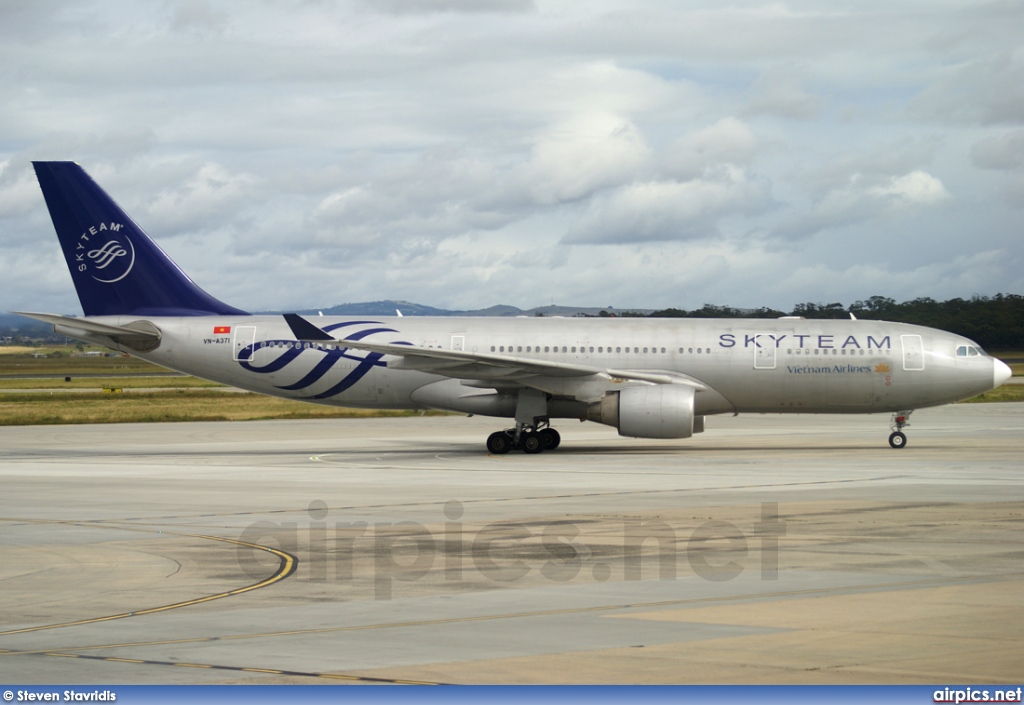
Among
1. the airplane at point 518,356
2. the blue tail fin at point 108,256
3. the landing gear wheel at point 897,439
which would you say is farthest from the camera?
the blue tail fin at point 108,256

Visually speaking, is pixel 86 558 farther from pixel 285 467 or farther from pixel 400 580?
pixel 285 467

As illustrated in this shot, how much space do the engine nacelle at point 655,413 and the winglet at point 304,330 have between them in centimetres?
759

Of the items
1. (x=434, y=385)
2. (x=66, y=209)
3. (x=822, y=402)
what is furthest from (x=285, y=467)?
(x=822, y=402)

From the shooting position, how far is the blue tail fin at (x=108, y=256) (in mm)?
33062

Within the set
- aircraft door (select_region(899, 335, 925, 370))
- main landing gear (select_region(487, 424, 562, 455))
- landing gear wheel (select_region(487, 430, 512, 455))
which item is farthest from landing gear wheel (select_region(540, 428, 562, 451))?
aircraft door (select_region(899, 335, 925, 370))

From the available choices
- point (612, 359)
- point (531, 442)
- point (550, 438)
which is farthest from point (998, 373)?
point (531, 442)

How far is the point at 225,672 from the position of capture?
7.95 m

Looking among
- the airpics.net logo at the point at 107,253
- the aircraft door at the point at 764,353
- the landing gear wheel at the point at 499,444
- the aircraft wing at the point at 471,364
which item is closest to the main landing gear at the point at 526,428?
the landing gear wheel at the point at 499,444

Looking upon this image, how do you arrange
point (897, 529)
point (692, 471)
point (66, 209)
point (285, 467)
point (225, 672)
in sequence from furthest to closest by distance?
point (66, 209) < point (285, 467) < point (692, 471) < point (897, 529) < point (225, 672)

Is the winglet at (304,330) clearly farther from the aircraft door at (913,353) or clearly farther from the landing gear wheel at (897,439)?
the aircraft door at (913,353)

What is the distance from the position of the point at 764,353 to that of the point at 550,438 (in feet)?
20.1

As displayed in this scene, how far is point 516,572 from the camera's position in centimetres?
1211

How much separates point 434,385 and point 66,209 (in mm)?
11996

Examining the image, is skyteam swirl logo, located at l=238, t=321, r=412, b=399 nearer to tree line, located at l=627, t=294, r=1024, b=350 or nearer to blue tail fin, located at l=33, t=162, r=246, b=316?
blue tail fin, located at l=33, t=162, r=246, b=316
